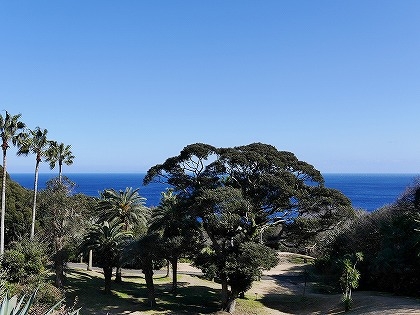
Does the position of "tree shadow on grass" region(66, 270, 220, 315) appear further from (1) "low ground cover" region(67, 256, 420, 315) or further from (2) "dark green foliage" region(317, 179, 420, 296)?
(2) "dark green foliage" region(317, 179, 420, 296)

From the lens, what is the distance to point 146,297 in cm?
2956

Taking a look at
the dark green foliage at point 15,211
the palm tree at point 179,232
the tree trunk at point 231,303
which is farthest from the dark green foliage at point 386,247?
the dark green foliage at point 15,211

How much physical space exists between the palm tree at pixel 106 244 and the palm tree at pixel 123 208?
939 centimetres

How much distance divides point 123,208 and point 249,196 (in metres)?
18.2

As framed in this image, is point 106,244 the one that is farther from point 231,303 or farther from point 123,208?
point 123,208

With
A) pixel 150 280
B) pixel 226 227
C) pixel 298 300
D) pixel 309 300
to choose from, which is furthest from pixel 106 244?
pixel 309 300

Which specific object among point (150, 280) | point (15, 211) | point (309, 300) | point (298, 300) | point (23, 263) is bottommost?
point (298, 300)

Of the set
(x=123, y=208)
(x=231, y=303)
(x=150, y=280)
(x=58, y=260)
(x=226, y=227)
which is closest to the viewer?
(x=226, y=227)

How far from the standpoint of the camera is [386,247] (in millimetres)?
26906

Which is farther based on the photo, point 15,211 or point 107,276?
point 15,211

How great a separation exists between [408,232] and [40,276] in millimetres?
23799

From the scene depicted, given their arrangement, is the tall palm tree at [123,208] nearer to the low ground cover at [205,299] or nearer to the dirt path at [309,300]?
the low ground cover at [205,299]

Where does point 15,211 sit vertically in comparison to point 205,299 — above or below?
above

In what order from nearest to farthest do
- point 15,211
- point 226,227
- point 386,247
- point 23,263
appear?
point 23,263, point 226,227, point 386,247, point 15,211
